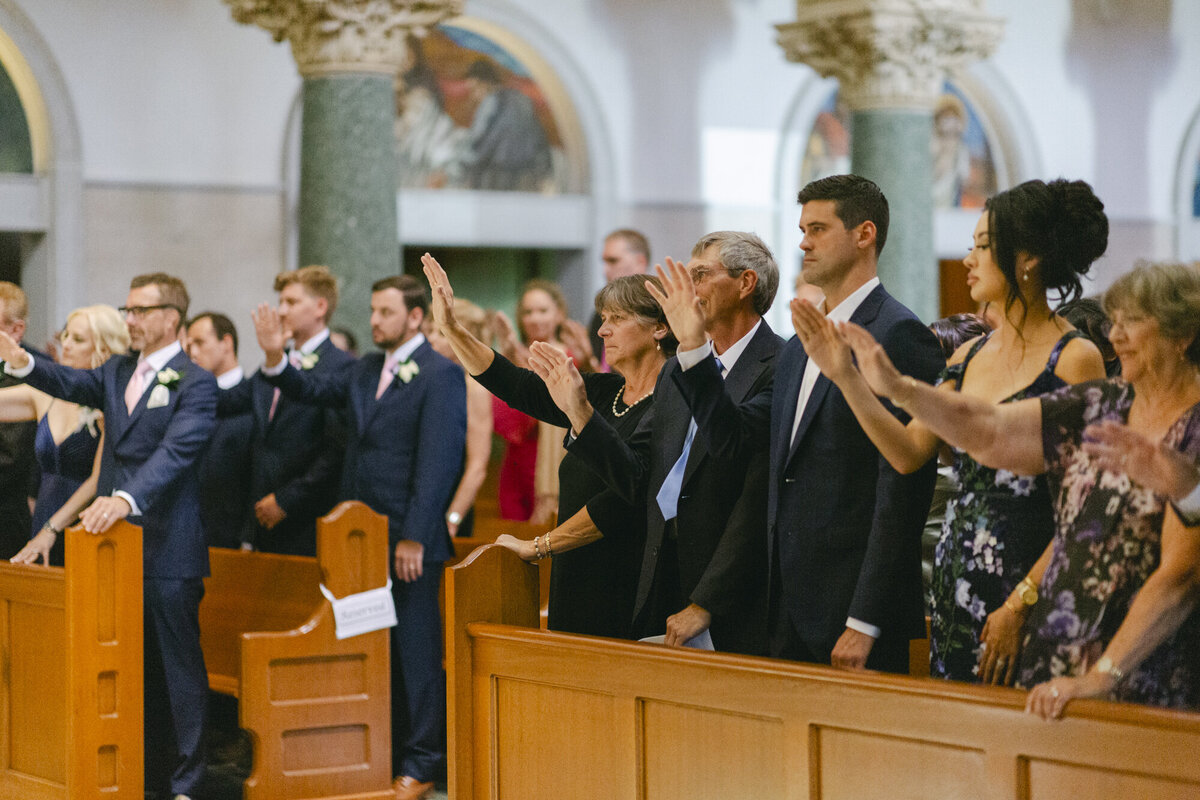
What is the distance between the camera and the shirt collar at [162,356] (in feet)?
16.2

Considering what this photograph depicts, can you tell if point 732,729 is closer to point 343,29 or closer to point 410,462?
point 410,462

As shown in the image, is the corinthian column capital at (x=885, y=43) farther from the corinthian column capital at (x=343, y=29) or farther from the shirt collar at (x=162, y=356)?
→ the shirt collar at (x=162, y=356)

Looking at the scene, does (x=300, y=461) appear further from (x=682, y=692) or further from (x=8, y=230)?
(x=8, y=230)

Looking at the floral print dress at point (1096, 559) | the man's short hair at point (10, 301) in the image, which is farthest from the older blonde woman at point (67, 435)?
the floral print dress at point (1096, 559)

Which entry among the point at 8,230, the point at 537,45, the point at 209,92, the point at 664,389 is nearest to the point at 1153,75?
the point at 537,45

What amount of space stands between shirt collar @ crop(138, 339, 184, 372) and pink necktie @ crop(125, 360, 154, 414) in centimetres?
1

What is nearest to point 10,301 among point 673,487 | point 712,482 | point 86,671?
point 86,671

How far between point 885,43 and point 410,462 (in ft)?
20.0

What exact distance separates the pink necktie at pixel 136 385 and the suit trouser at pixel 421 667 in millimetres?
1067

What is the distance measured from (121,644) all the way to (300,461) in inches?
54.7

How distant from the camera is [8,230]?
905cm

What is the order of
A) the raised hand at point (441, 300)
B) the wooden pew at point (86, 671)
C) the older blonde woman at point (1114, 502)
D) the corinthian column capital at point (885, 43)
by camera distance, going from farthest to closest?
the corinthian column capital at point (885, 43) < the wooden pew at point (86, 671) < the raised hand at point (441, 300) < the older blonde woman at point (1114, 502)

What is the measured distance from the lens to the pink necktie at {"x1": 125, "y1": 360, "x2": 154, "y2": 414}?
4910 millimetres

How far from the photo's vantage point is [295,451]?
577cm
